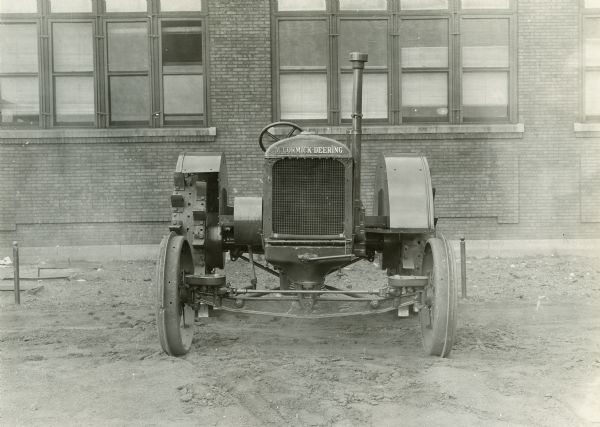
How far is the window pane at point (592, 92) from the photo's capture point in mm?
11703

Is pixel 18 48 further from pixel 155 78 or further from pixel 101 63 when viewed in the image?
pixel 155 78

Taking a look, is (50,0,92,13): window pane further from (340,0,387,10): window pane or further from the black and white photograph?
Answer: (340,0,387,10): window pane

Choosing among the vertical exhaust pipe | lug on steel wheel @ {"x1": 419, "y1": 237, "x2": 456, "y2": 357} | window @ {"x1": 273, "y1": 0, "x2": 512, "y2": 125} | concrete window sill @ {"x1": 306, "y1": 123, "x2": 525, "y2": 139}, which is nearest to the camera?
lug on steel wheel @ {"x1": 419, "y1": 237, "x2": 456, "y2": 357}

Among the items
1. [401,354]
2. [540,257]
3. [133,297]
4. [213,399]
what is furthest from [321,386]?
[540,257]

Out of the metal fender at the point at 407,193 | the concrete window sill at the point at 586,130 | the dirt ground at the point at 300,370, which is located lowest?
the dirt ground at the point at 300,370

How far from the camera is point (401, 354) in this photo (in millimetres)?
5668

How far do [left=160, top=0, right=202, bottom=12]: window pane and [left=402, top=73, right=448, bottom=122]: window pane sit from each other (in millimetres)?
3743

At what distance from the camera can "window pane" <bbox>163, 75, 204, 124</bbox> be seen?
37.9 ft

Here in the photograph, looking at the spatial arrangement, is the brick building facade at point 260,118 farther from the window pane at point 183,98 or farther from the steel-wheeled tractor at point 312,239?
the steel-wheeled tractor at point 312,239

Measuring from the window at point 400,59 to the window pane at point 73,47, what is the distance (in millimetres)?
3197

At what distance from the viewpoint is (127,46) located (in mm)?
11539

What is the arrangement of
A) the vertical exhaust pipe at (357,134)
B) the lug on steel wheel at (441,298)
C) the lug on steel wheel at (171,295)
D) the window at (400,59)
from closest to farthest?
the lug on steel wheel at (441,298), the lug on steel wheel at (171,295), the vertical exhaust pipe at (357,134), the window at (400,59)

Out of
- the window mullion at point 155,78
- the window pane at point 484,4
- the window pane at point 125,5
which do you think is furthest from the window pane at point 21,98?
the window pane at point 484,4

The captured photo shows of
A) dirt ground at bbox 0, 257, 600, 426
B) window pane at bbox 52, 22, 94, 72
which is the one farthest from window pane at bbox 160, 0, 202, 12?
dirt ground at bbox 0, 257, 600, 426
